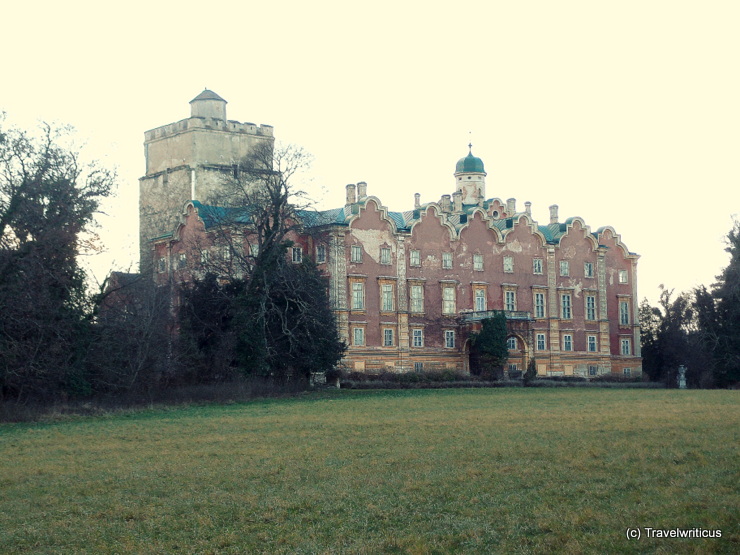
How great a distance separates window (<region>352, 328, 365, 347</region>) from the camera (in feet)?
215

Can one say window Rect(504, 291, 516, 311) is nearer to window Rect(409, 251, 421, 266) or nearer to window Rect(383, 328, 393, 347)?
window Rect(409, 251, 421, 266)

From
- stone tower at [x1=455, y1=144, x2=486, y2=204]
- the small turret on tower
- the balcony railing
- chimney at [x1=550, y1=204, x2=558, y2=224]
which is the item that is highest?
the small turret on tower

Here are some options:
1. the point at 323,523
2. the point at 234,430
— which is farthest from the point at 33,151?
the point at 323,523

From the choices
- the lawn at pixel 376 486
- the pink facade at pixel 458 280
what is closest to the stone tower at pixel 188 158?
the pink facade at pixel 458 280

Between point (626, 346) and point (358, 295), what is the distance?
24.6m

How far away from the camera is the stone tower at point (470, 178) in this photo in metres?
91.9

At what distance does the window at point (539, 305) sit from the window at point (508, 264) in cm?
289

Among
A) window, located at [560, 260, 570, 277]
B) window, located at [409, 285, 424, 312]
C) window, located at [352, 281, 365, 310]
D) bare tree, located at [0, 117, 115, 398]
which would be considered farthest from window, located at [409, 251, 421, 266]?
bare tree, located at [0, 117, 115, 398]

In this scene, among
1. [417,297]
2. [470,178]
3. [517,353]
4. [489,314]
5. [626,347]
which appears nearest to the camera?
[417,297]

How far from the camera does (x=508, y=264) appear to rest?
73750mm

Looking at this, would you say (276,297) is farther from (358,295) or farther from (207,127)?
(207,127)

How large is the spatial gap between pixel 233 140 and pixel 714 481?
64163 millimetres

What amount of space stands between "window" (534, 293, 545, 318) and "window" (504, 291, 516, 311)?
2131 mm

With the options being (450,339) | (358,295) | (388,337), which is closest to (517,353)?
(450,339)
